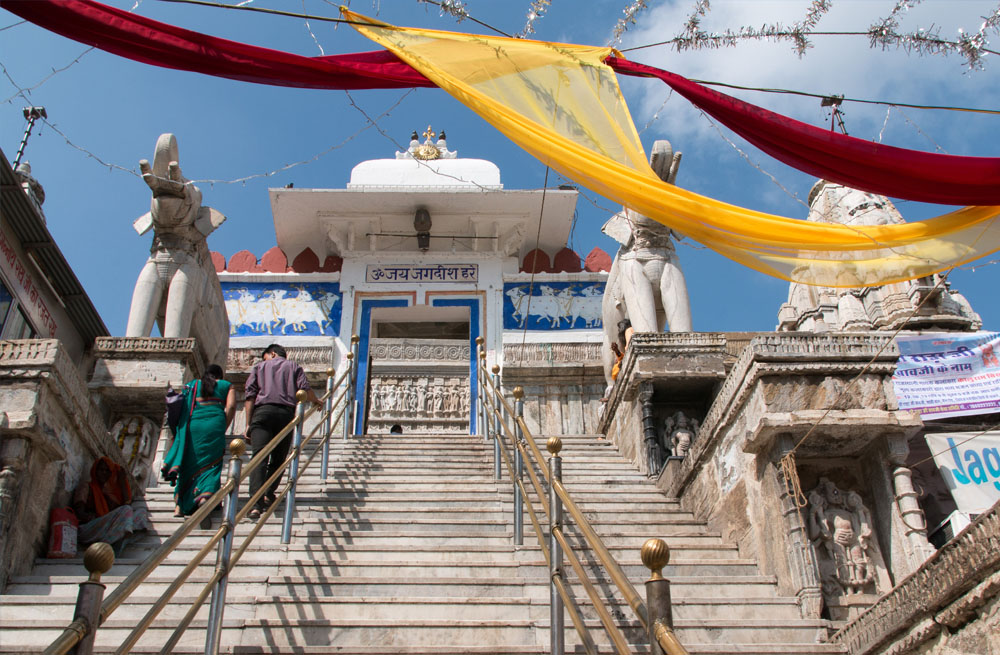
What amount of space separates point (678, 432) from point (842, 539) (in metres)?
3.07

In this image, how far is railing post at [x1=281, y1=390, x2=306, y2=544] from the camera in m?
Answer: 5.99

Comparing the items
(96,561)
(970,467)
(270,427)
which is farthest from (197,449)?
(970,467)

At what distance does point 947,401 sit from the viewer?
31.2ft

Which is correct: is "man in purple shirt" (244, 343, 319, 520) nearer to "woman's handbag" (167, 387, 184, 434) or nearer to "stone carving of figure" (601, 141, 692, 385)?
"woman's handbag" (167, 387, 184, 434)

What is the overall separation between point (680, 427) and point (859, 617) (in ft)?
13.2

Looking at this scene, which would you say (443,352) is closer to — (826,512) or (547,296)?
(547,296)

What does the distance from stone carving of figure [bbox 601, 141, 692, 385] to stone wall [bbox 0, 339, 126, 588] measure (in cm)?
566

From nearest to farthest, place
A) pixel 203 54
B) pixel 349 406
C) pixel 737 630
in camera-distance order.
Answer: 1. pixel 737 630
2. pixel 203 54
3. pixel 349 406

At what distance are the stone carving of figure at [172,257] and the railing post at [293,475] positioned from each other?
293 cm

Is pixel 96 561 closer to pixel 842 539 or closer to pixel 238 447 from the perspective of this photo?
pixel 238 447

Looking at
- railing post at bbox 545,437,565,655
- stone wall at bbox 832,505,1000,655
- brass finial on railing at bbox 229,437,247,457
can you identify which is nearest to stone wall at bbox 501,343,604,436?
brass finial on railing at bbox 229,437,247,457

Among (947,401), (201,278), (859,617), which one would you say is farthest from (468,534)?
(947,401)

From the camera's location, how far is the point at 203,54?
5.55m

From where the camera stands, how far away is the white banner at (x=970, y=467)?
276 inches
